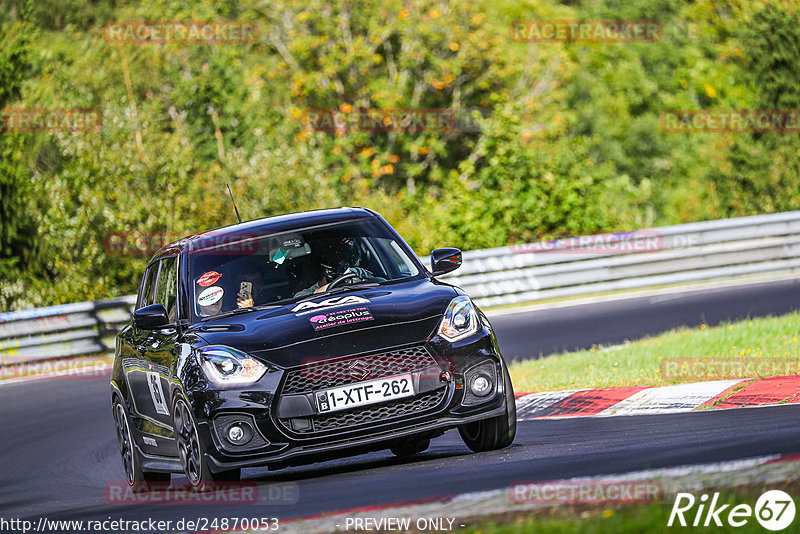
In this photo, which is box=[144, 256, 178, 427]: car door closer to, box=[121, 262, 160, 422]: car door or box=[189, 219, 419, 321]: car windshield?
box=[121, 262, 160, 422]: car door

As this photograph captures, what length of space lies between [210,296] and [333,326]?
46.4 inches

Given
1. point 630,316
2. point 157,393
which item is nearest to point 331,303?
point 157,393

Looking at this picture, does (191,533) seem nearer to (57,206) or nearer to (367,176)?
(57,206)

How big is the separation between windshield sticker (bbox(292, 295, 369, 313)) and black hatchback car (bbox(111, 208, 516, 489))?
0.02m

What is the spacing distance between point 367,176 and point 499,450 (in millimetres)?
28407

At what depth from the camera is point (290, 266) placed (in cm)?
821

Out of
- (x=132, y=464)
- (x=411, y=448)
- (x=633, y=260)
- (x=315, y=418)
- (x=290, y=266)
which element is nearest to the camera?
(x=315, y=418)

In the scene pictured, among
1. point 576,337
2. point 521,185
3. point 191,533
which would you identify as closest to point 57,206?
point 521,185

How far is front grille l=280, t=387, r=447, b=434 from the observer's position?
7.02m

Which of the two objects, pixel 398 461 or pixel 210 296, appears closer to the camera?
pixel 210 296

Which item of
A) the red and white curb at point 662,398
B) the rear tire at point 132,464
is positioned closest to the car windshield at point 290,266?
the rear tire at point 132,464

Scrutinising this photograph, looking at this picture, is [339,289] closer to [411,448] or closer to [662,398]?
[411,448]

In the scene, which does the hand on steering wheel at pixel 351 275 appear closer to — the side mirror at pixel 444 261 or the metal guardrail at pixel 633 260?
the side mirror at pixel 444 261

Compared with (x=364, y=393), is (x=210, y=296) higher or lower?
higher
